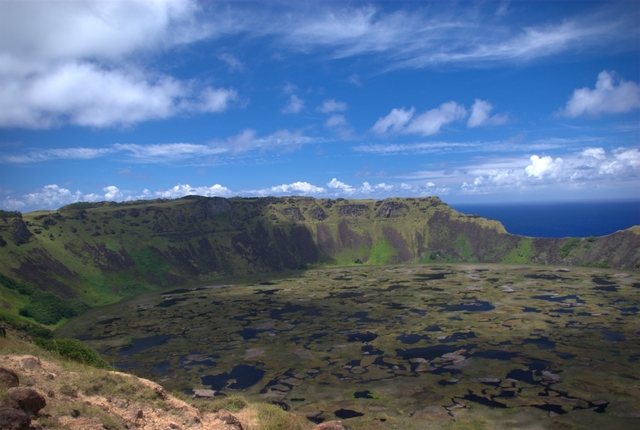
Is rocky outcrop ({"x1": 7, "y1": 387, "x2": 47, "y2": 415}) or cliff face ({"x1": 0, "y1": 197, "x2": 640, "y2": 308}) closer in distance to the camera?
rocky outcrop ({"x1": 7, "y1": 387, "x2": 47, "y2": 415})

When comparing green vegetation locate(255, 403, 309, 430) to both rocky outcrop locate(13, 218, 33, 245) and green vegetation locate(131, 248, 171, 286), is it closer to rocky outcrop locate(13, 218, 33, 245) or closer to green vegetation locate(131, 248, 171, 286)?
green vegetation locate(131, 248, 171, 286)

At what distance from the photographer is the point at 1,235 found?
131000 mm

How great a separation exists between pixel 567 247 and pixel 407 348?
13779 cm

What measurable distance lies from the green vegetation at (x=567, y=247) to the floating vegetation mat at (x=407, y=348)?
40.6 metres

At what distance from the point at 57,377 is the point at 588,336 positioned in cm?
8354

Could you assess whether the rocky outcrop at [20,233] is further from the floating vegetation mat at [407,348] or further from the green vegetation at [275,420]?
the green vegetation at [275,420]

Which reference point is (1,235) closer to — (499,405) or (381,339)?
(381,339)

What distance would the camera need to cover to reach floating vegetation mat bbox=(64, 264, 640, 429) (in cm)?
5038

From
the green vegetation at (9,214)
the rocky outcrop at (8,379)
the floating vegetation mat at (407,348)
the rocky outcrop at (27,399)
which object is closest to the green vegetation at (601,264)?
the floating vegetation mat at (407,348)

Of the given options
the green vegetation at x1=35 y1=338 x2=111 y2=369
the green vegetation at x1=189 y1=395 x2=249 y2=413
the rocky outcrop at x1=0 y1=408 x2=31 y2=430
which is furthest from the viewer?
the green vegetation at x1=35 y1=338 x2=111 y2=369

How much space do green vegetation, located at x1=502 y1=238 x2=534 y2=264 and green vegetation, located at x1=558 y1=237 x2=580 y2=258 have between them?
444 inches

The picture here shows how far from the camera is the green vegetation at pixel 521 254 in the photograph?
18288 cm

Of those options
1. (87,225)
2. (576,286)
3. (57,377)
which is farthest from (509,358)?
(87,225)

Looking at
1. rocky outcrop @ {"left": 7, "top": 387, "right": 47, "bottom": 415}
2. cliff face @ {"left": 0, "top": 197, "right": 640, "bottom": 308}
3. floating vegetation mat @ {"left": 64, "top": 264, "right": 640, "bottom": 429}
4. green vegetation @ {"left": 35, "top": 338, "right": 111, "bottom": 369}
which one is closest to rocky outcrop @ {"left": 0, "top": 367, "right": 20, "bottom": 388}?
rocky outcrop @ {"left": 7, "top": 387, "right": 47, "bottom": 415}
